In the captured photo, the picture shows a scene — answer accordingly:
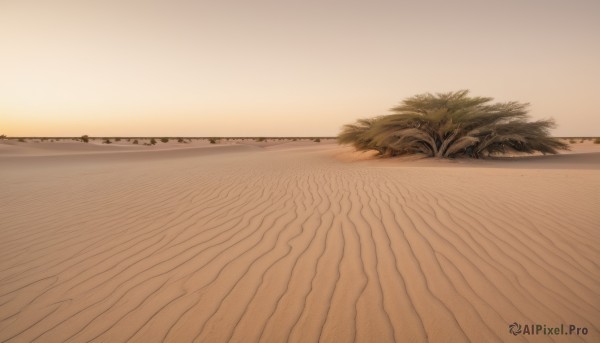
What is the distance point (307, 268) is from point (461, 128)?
508 inches

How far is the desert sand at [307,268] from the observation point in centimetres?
201

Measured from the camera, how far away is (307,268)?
8.93ft

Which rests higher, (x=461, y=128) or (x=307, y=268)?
(x=461, y=128)

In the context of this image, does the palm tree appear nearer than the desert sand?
No

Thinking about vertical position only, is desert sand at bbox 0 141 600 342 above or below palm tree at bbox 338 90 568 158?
below

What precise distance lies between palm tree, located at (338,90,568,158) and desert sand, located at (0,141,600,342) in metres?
8.23

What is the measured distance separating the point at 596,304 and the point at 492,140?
12784 mm

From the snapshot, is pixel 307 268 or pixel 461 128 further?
pixel 461 128

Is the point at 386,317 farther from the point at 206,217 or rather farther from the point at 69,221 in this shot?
the point at 69,221

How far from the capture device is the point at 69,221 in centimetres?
451

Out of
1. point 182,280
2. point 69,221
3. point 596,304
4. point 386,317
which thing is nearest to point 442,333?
point 386,317

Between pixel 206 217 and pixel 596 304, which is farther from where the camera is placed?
pixel 206 217

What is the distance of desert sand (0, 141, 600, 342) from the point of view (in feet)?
6.60

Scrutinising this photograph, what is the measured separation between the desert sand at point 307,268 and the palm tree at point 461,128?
27.0ft
